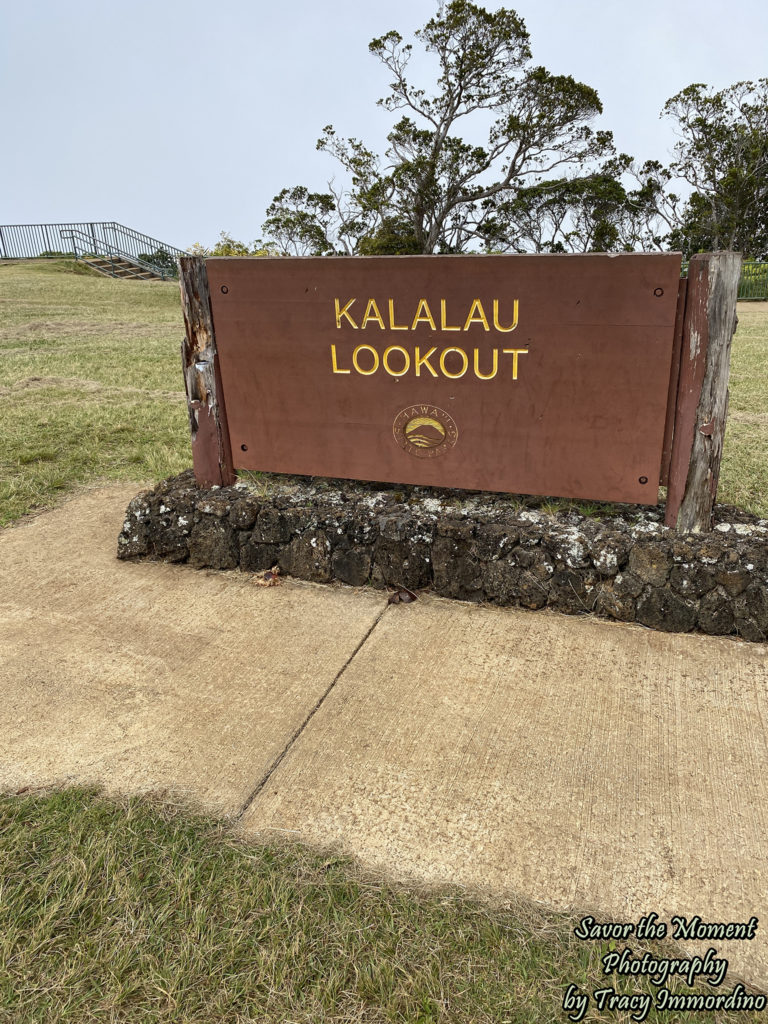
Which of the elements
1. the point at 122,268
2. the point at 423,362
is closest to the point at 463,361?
the point at 423,362

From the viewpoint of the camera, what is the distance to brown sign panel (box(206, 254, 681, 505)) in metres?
3.20

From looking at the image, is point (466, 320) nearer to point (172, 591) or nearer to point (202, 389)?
point (202, 389)

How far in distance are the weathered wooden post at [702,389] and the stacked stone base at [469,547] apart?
0.51 feet

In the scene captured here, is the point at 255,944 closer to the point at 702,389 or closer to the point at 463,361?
the point at 463,361

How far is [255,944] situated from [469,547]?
198 cm

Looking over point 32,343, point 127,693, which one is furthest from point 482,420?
point 32,343

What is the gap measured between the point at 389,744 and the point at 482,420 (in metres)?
1.63

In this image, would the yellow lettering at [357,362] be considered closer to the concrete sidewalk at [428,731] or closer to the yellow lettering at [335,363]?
the yellow lettering at [335,363]

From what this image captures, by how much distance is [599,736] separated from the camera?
2.47 metres

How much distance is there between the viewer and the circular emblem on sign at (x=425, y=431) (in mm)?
3572

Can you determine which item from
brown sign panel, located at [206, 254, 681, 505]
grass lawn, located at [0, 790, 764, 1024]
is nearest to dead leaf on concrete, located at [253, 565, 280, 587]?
brown sign panel, located at [206, 254, 681, 505]

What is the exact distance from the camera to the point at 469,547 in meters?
3.42

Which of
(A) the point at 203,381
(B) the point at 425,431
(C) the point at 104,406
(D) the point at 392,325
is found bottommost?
(C) the point at 104,406

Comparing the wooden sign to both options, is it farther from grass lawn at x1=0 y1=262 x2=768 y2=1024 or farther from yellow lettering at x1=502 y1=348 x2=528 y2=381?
grass lawn at x1=0 y1=262 x2=768 y2=1024
